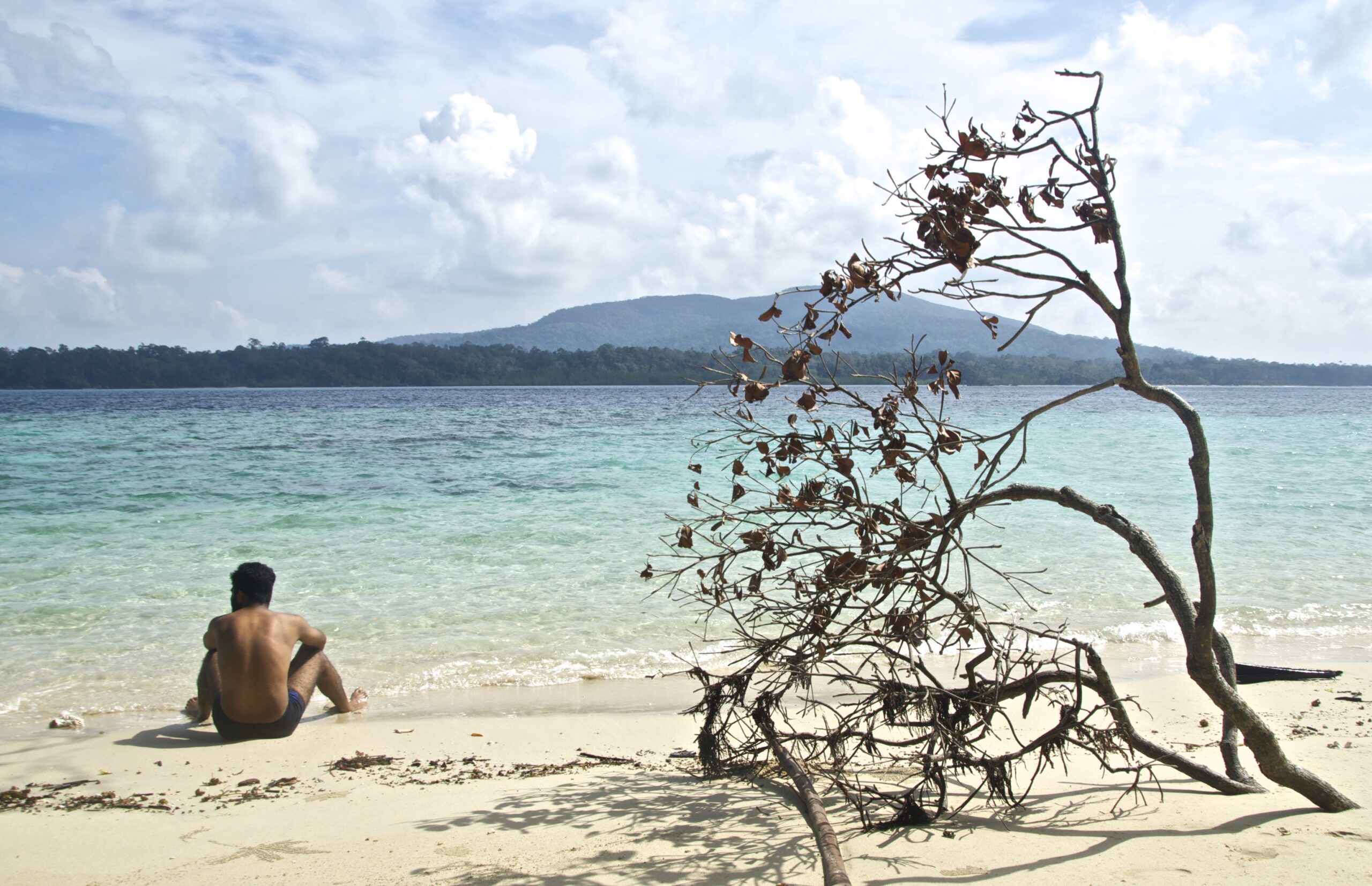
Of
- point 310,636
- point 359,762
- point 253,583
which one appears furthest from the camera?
point 310,636

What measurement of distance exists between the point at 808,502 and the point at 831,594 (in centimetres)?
41

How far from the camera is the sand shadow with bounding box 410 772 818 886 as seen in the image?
310 centimetres

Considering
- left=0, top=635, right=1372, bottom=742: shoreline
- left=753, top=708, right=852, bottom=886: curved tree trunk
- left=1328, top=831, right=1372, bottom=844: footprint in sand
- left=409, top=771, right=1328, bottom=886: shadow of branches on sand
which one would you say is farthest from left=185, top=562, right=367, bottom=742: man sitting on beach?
left=1328, top=831, right=1372, bottom=844: footprint in sand

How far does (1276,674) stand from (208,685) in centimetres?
708

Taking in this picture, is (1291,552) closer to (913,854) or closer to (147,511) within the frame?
(913,854)

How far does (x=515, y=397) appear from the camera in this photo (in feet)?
222

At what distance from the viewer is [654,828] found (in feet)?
11.7

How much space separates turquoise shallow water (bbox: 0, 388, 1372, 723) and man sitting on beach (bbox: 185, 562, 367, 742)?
41.6 inches

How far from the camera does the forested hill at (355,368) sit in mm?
90875

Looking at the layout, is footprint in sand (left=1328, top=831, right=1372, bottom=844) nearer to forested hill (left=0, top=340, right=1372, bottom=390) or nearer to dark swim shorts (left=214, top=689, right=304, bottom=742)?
dark swim shorts (left=214, top=689, right=304, bottom=742)

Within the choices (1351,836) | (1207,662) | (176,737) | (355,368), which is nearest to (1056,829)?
(1207,662)

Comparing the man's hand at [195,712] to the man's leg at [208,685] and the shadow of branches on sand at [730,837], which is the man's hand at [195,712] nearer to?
the man's leg at [208,685]

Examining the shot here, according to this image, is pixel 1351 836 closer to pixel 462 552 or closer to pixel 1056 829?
pixel 1056 829

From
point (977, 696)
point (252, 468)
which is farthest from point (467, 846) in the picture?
point (252, 468)
